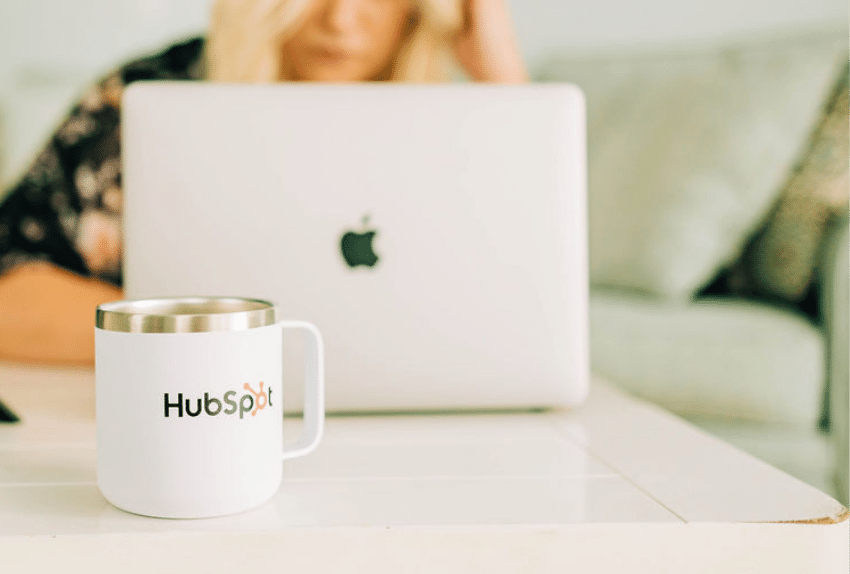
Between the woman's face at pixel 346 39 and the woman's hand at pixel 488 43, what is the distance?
6.1 inches

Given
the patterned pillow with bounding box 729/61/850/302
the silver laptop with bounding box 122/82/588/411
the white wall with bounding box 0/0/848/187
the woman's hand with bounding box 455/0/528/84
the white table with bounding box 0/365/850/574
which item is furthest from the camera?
the white wall with bounding box 0/0/848/187

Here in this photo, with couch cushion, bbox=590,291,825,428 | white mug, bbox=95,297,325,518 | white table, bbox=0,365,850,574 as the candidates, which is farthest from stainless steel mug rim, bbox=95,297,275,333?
couch cushion, bbox=590,291,825,428

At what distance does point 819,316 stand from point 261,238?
1217 mm

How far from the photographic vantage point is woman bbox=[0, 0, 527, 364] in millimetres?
1288

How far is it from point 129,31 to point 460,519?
2611 millimetres

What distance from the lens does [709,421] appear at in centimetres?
137

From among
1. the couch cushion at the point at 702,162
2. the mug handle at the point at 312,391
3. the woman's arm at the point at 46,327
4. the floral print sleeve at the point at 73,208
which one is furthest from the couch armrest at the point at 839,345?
the floral print sleeve at the point at 73,208

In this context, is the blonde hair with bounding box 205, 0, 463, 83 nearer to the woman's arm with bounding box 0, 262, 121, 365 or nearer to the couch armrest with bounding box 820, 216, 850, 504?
the woman's arm with bounding box 0, 262, 121, 365

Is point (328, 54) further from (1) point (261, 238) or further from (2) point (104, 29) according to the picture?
(2) point (104, 29)

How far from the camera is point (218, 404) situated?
0.40 m

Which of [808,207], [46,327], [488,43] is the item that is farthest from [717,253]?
[46,327]

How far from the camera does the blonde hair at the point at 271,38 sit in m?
1.48

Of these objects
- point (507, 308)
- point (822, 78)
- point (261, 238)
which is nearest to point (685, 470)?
point (507, 308)

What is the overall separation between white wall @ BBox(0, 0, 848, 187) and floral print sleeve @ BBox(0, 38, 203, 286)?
4.13ft
